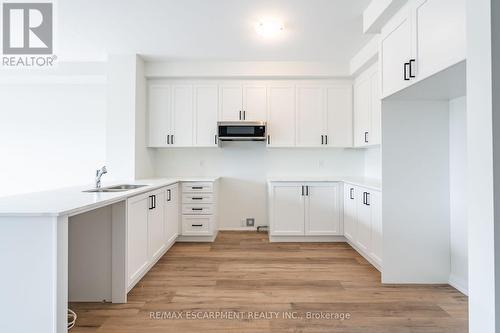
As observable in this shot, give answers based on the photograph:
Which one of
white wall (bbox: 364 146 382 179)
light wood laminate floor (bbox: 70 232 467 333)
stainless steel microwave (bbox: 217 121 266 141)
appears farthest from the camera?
stainless steel microwave (bbox: 217 121 266 141)

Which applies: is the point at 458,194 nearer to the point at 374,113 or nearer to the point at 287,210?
the point at 374,113

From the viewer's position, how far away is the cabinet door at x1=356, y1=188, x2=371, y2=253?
2.96 metres

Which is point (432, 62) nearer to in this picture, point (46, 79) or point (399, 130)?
point (399, 130)

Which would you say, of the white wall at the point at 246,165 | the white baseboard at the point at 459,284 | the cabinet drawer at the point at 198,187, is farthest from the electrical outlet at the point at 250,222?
the white baseboard at the point at 459,284

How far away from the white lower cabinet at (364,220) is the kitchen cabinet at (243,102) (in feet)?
5.59

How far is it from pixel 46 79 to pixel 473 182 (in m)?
5.64

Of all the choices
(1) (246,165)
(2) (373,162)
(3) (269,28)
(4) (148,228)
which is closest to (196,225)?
(4) (148,228)

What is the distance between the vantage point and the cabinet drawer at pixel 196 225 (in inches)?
148

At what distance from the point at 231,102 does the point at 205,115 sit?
1.47 feet

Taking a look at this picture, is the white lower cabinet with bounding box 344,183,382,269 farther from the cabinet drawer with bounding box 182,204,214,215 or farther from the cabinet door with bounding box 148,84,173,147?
the cabinet door with bounding box 148,84,173,147

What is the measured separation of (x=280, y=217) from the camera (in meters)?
3.75

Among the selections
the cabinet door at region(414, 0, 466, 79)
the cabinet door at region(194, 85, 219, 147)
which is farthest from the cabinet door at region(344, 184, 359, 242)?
the cabinet door at region(194, 85, 219, 147)

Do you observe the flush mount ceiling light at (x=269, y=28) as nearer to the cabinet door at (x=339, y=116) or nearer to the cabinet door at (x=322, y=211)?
the cabinet door at (x=339, y=116)

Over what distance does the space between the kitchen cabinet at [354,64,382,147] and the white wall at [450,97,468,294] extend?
2.91 ft
